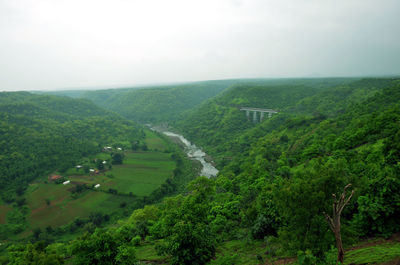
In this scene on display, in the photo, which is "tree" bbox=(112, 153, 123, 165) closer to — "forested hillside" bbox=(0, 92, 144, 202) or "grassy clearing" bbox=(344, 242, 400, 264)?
"forested hillside" bbox=(0, 92, 144, 202)

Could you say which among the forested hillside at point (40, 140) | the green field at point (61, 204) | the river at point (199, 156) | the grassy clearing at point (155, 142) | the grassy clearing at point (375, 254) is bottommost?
the green field at point (61, 204)

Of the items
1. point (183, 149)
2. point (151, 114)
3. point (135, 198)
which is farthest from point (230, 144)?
point (151, 114)

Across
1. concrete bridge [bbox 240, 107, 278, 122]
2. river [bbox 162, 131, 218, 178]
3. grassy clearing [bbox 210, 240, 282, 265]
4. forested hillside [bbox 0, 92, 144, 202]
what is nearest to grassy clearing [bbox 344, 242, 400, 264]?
grassy clearing [bbox 210, 240, 282, 265]

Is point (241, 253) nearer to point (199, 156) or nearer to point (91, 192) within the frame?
point (91, 192)

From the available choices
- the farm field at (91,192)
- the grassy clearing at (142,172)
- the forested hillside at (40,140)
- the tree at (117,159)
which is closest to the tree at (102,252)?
the farm field at (91,192)

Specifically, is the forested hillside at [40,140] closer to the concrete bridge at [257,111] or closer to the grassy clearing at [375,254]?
the concrete bridge at [257,111]

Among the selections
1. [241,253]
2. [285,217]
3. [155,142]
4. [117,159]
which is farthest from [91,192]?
[285,217]

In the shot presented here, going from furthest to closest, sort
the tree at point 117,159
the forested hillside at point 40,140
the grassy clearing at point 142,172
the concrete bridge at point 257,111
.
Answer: the concrete bridge at point 257,111, the tree at point 117,159, the forested hillside at point 40,140, the grassy clearing at point 142,172
